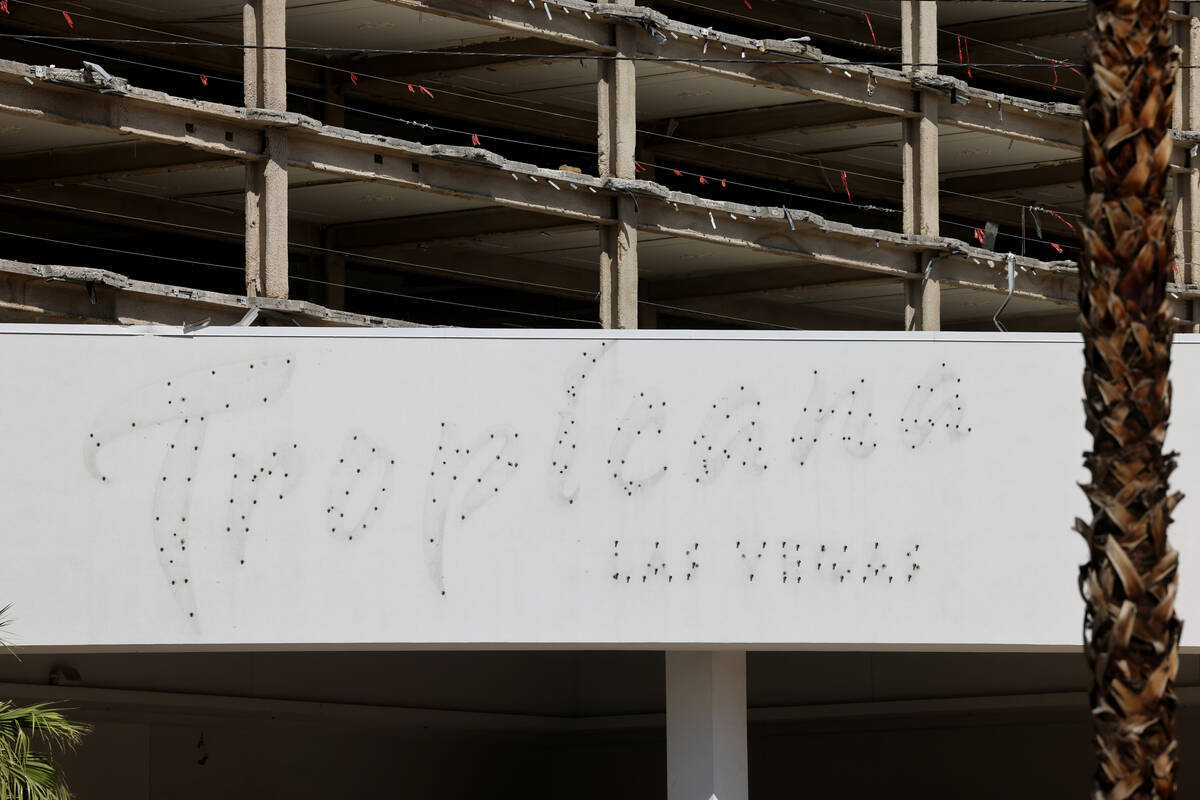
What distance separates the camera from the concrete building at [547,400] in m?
14.3

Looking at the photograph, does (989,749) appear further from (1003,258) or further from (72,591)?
(72,591)

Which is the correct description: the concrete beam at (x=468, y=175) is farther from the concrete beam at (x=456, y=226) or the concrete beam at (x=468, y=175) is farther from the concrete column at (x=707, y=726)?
the concrete column at (x=707, y=726)

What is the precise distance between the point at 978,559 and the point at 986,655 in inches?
410

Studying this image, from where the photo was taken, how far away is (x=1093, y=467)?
8094 mm

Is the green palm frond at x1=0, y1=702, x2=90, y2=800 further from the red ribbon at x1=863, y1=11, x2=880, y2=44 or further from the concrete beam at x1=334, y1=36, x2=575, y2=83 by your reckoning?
the red ribbon at x1=863, y1=11, x2=880, y2=44

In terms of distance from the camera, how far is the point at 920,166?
118 feet

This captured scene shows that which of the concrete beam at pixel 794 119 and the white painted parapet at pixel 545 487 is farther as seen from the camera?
the concrete beam at pixel 794 119

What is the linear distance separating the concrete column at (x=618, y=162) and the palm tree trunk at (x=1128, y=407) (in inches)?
930

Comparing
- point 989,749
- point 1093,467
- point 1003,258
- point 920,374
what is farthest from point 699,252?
point 1093,467

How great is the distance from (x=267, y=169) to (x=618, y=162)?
709 centimetres

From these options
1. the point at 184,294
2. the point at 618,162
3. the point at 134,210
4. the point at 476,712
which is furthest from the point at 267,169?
the point at 476,712

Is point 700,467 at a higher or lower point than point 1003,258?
lower

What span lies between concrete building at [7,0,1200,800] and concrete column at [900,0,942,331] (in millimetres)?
104

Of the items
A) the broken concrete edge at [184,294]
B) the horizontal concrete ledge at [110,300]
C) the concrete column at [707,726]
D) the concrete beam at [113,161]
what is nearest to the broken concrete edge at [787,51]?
the concrete beam at [113,161]
